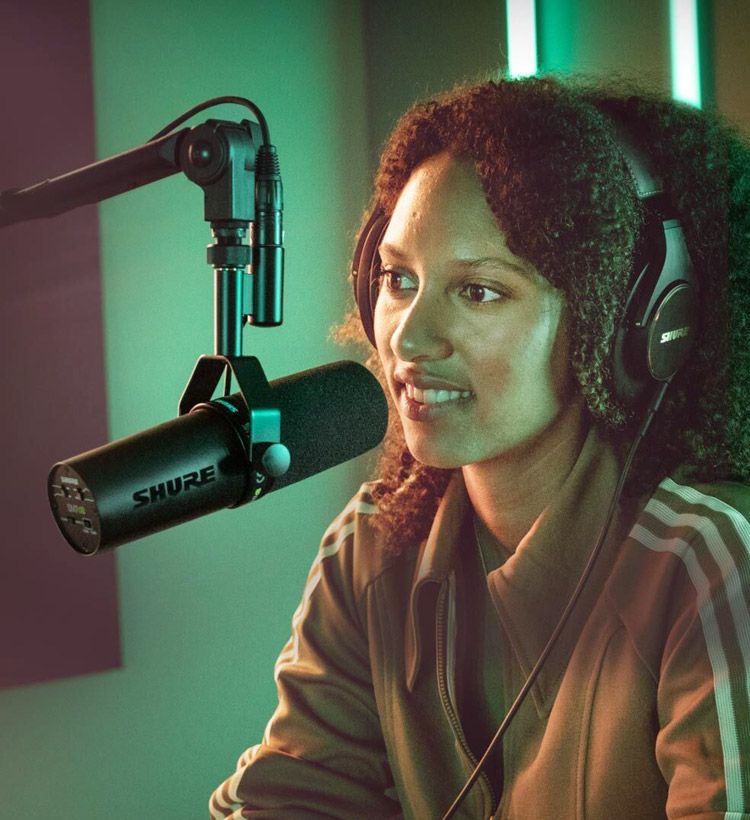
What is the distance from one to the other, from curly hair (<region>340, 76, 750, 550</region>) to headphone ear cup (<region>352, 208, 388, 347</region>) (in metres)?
0.13

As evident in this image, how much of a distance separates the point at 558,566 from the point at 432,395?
19cm

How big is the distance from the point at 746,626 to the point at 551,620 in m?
0.17

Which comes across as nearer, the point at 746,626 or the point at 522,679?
the point at 746,626

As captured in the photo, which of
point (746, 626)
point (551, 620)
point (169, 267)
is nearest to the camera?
point (746, 626)

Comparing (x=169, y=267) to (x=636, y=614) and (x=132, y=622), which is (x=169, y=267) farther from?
(x=636, y=614)

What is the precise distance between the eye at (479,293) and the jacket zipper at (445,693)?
0.28 meters

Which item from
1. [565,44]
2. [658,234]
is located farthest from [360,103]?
[658,234]

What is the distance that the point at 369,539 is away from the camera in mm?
1061

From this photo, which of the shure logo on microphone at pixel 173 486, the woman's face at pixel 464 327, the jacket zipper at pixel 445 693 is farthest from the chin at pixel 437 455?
the shure logo on microphone at pixel 173 486

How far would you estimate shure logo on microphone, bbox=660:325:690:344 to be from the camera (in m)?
0.83

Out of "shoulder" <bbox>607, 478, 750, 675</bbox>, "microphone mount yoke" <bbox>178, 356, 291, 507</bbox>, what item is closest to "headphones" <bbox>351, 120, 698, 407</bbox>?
"shoulder" <bbox>607, 478, 750, 675</bbox>

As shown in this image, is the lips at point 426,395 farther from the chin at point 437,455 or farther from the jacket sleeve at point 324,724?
the jacket sleeve at point 324,724

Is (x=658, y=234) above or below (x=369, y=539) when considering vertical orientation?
above

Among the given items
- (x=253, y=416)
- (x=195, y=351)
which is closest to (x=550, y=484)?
(x=253, y=416)
